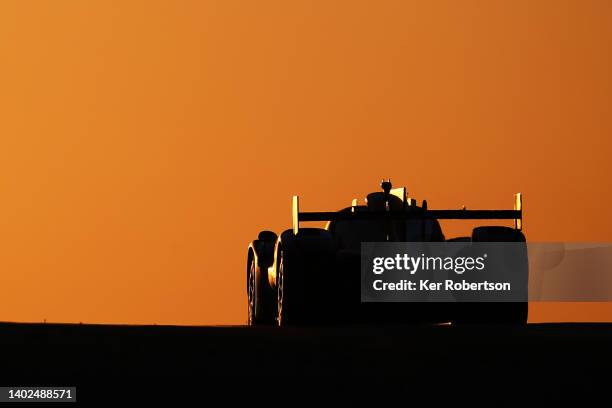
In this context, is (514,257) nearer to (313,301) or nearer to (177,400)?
(313,301)

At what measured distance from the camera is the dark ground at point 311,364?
889cm

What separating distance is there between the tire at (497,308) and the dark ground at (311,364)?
6.26 metres

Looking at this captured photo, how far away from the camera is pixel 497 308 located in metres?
19.0

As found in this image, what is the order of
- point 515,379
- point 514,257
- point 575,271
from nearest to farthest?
point 515,379 < point 514,257 < point 575,271

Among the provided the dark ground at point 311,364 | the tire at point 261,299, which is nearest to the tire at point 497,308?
the tire at point 261,299

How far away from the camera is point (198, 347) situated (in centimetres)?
1109

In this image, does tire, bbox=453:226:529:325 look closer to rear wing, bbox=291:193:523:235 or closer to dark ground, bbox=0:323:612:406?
rear wing, bbox=291:193:523:235

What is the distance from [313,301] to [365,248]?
1018 mm

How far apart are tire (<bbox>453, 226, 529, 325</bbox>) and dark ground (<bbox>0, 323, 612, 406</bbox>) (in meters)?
6.26

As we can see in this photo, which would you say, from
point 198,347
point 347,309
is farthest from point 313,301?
point 198,347

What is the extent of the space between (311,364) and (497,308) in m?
9.24

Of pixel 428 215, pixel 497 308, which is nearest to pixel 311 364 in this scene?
pixel 497 308

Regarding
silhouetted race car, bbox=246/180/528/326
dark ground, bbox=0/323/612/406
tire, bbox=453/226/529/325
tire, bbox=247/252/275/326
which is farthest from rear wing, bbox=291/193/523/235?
dark ground, bbox=0/323/612/406

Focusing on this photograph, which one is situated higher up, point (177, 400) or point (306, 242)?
point (306, 242)
